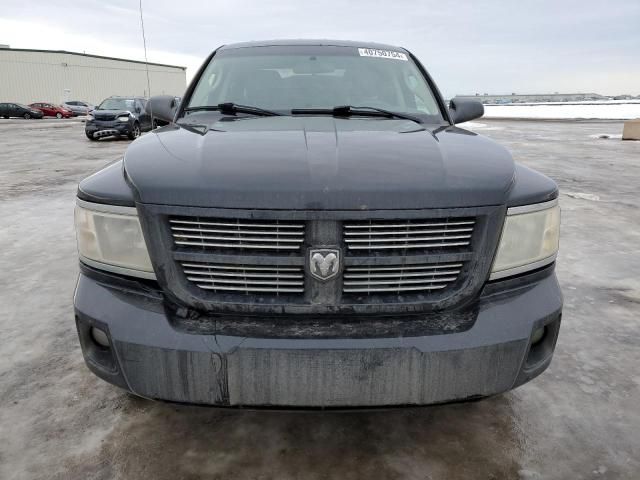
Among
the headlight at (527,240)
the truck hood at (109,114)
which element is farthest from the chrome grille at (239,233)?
the truck hood at (109,114)

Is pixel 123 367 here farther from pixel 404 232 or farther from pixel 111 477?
pixel 404 232

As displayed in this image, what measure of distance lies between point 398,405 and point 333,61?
2.21m

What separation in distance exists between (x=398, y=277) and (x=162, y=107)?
2.21 metres

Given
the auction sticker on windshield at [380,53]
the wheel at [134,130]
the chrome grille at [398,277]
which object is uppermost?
the auction sticker on windshield at [380,53]

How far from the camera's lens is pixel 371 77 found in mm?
2975

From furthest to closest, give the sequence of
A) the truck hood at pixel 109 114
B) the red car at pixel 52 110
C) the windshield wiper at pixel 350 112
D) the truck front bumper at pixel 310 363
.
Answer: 1. the red car at pixel 52 110
2. the truck hood at pixel 109 114
3. the windshield wiper at pixel 350 112
4. the truck front bumper at pixel 310 363

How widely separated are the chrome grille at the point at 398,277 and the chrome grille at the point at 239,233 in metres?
0.22

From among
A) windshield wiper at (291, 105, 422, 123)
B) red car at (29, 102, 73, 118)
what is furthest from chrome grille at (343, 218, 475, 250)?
red car at (29, 102, 73, 118)

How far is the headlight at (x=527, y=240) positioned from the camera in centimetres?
172

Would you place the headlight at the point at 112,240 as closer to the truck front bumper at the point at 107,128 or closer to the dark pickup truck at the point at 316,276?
the dark pickup truck at the point at 316,276

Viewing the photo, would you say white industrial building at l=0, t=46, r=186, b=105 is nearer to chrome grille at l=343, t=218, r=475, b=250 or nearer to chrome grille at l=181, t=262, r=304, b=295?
chrome grille at l=181, t=262, r=304, b=295

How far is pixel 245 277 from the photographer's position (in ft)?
5.31

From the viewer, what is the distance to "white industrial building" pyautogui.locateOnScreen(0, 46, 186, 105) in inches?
1972

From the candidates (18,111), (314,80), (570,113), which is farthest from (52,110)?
(570,113)
